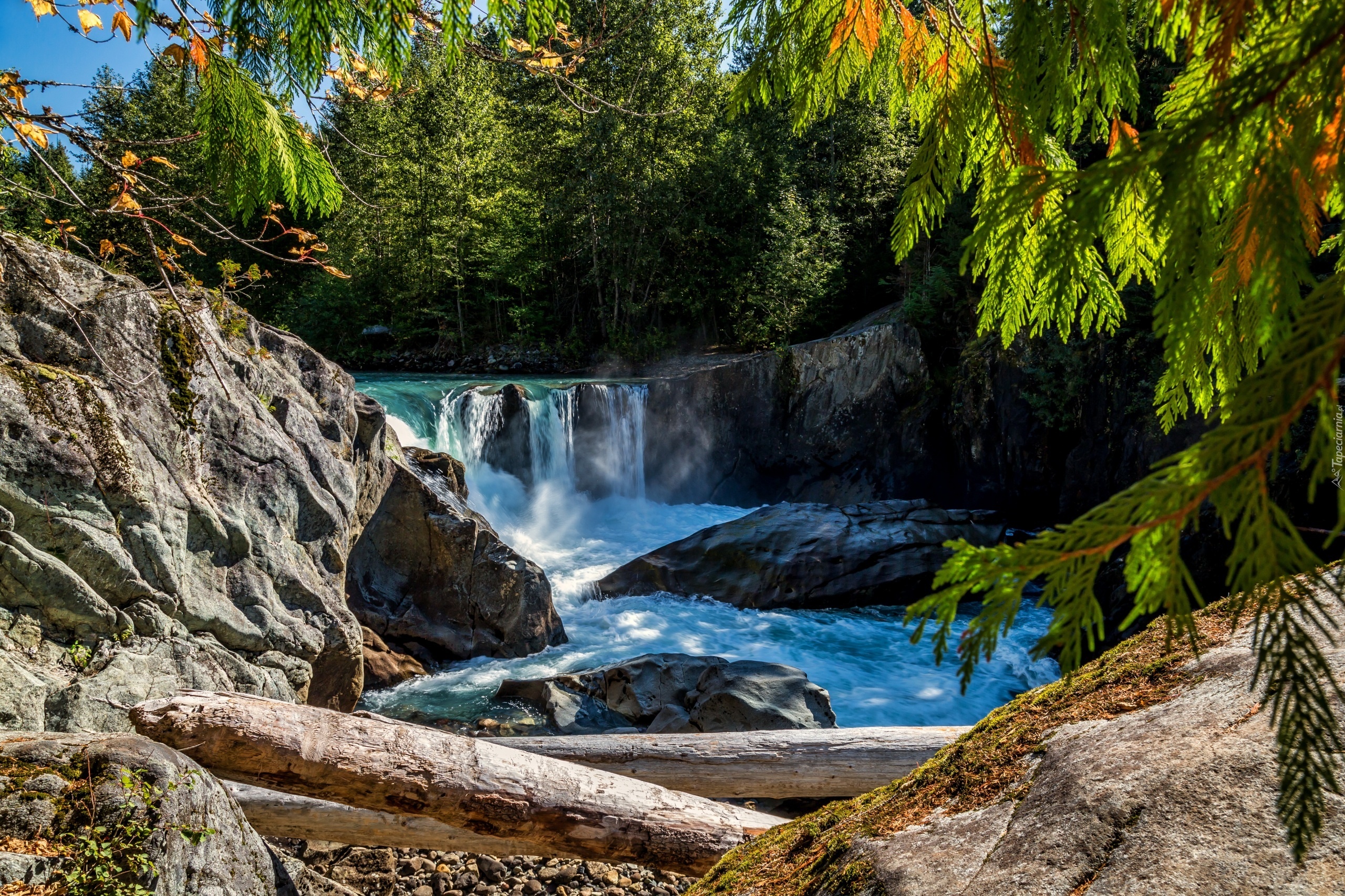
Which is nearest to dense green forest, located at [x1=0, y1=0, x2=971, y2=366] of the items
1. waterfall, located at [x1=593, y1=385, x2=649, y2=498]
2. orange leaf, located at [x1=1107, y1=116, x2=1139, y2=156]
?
waterfall, located at [x1=593, y1=385, x2=649, y2=498]

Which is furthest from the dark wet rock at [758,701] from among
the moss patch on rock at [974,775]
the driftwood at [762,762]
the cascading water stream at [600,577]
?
the moss patch on rock at [974,775]

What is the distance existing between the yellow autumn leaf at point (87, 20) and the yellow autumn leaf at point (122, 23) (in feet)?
0.33

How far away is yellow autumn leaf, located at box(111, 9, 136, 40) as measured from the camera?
2.52 metres

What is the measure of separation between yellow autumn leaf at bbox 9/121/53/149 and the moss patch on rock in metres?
3.33

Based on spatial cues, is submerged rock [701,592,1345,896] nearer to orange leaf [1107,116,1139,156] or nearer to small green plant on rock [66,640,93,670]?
orange leaf [1107,116,1139,156]

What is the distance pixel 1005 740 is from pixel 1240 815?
2.20 ft

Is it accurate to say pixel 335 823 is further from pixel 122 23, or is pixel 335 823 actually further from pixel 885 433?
pixel 885 433

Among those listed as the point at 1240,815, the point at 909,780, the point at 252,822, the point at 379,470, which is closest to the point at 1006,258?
the point at 1240,815

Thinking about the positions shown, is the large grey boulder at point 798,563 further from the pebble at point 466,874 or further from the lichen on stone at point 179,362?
the lichen on stone at point 179,362

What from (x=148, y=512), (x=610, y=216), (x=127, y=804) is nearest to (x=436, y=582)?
(x=148, y=512)

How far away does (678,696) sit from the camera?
21.9ft

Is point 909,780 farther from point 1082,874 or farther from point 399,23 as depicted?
point 399,23

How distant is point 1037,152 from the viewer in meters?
1.73

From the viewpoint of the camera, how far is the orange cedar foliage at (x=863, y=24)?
2.02 meters
